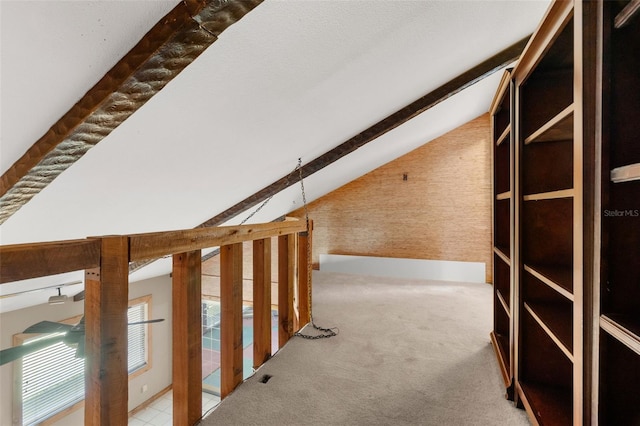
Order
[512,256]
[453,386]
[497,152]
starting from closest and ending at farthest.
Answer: [512,256]
[453,386]
[497,152]

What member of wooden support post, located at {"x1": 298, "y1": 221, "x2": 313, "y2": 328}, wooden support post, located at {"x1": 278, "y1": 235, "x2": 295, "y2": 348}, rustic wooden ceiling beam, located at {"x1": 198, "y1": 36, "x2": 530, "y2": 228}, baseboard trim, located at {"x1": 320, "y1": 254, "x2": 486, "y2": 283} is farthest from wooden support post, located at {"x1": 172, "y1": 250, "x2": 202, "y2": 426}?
baseboard trim, located at {"x1": 320, "y1": 254, "x2": 486, "y2": 283}

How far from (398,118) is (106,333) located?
109 inches

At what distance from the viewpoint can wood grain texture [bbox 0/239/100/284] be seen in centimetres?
72

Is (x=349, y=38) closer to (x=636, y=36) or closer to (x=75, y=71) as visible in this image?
(x=636, y=36)

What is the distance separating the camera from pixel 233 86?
149 cm

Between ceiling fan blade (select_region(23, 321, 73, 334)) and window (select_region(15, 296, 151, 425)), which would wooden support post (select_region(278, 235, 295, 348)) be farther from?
window (select_region(15, 296, 151, 425))

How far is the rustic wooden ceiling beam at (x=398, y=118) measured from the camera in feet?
8.51

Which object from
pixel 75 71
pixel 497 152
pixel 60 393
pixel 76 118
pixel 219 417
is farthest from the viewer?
pixel 60 393

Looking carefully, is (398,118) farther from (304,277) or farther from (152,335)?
(152,335)

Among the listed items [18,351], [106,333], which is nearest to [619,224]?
[106,333]

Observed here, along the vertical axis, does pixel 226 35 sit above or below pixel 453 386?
above

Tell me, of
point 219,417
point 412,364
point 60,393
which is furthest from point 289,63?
point 60,393

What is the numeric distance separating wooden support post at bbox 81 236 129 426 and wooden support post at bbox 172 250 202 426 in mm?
307

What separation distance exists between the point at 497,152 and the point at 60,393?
573 cm
